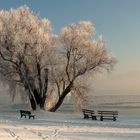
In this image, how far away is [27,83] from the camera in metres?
44.7

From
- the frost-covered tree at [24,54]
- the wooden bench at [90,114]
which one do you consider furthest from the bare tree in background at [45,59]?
the wooden bench at [90,114]

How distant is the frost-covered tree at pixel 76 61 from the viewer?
153ft

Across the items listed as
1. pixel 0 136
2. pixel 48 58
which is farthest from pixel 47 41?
pixel 0 136

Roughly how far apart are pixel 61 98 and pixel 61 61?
3883 mm

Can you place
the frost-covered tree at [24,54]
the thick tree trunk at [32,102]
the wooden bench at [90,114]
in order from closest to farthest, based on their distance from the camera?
1. the wooden bench at [90,114]
2. the frost-covered tree at [24,54]
3. the thick tree trunk at [32,102]

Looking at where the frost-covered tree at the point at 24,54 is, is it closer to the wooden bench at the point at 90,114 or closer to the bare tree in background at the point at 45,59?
the bare tree in background at the point at 45,59

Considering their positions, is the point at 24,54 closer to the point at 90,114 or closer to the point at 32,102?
the point at 32,102

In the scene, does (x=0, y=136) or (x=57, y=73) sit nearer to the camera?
(x=0, y=136)

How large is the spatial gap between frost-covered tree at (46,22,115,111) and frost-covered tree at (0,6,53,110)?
1.60 metres

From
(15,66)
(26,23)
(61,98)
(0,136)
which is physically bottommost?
(0,136)

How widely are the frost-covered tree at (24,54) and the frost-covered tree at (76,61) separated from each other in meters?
1.60

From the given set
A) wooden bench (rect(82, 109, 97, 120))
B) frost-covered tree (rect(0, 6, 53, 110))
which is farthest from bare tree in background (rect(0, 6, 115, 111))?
wooden bench (rect(82, 109, 97, 120))

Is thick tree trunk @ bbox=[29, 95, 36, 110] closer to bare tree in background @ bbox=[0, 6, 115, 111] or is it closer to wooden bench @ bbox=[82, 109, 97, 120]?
bare tree in background @ bbox=[0, 6, 115, 111]

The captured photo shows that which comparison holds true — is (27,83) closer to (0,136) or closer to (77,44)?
(77,44)
